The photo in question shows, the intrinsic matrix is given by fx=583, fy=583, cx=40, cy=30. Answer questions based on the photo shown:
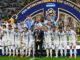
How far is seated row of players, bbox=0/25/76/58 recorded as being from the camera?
25.9 m

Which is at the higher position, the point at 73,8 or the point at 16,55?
the point at 73,8

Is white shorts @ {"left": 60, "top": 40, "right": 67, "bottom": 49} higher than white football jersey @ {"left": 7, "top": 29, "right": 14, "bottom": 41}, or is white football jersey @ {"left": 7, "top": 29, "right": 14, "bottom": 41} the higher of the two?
white football jersey @ {"left": 7, "top": 29, "right": 14, "bottom": 41}

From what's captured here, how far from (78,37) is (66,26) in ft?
2.43

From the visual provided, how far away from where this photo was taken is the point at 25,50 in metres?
26.2

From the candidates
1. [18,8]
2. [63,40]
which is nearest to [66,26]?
[63,40]

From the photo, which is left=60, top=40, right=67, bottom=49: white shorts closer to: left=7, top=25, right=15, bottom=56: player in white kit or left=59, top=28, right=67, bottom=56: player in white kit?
left=59, top=28, right=67, bottom=56: player in white kit

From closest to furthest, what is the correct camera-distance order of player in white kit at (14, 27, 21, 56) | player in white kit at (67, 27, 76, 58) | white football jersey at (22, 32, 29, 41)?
player in white kit at (67, 27, 76, 58)
white football jersey at (22, 32, 29, 41)
player in white kit at (14, 27, 21, 56)

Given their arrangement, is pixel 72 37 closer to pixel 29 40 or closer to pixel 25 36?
pixel 29 40

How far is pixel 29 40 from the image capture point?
26141 mm

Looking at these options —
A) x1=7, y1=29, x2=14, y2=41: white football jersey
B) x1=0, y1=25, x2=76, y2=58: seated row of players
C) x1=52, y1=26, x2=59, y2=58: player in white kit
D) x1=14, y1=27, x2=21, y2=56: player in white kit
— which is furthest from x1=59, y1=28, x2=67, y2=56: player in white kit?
x1=7, y1=29, x2=14, y2=41: white football jersey

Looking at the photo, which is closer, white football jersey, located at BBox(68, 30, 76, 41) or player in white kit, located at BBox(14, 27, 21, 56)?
white football jersey, located at BBox(68, 30, 76, 41)

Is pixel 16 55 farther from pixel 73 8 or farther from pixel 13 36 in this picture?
pixel 73 8

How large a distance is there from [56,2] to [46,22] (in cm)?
100

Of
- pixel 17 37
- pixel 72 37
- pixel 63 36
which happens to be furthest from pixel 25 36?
pixel 72 37
